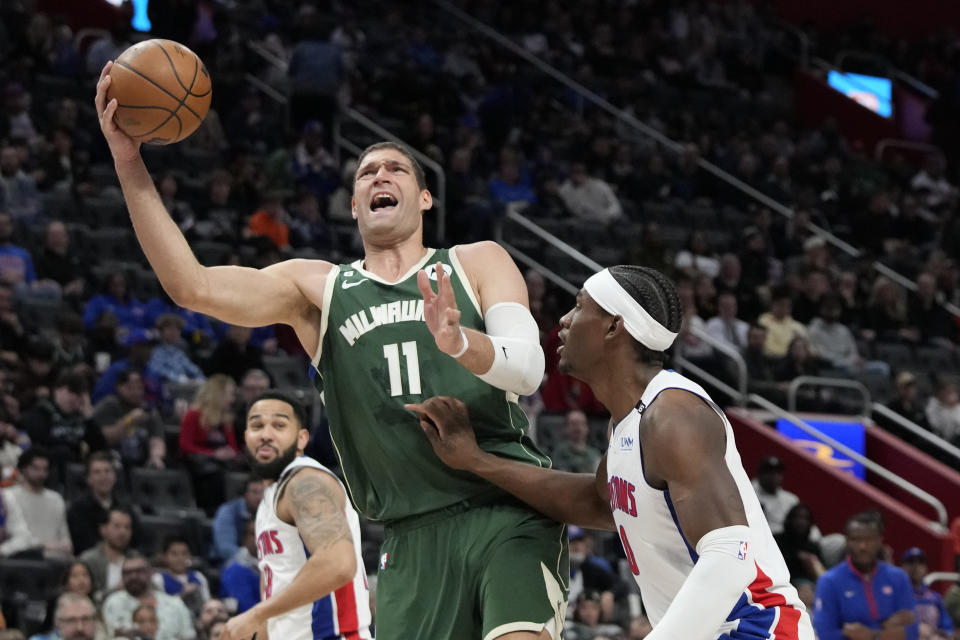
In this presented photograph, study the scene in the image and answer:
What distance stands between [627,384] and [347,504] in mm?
2001

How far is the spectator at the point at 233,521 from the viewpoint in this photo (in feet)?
32.2

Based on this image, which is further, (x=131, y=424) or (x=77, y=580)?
(x=131, y=424)


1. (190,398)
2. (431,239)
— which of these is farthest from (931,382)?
(190,398)

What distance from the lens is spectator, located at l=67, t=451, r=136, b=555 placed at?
9508 mm

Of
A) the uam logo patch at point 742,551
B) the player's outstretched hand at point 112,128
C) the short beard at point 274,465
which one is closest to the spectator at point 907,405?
the short beard at point 274,465

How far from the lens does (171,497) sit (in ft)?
34.2

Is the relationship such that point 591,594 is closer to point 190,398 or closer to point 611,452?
point 190,398

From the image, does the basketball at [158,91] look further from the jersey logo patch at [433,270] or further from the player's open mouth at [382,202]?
the jersey logo patch at [433,270]

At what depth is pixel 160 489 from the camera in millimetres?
10398

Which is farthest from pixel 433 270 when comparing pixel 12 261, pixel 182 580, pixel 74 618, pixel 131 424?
pixel 12 261

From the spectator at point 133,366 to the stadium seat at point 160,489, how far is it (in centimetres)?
86

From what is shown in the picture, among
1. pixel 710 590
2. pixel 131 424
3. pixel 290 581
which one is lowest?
pixel 710 590

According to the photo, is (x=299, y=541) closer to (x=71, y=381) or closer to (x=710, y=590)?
(x=710, y=590)

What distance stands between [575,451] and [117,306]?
386 cm
